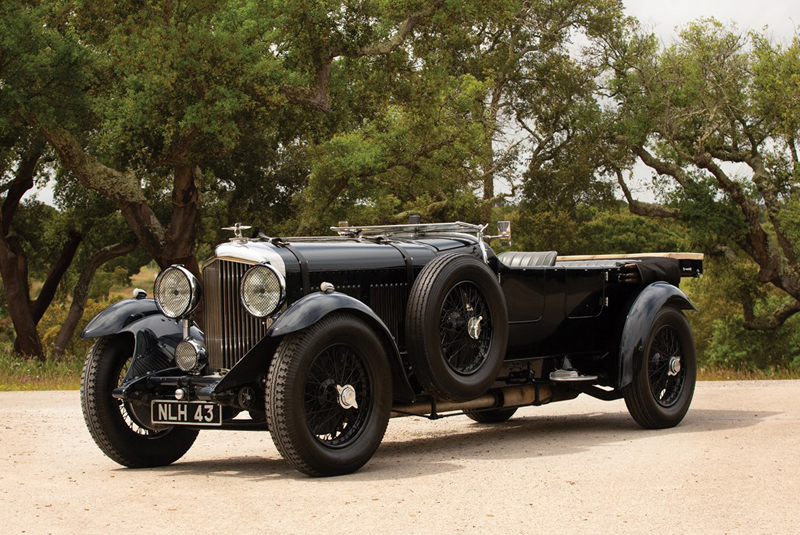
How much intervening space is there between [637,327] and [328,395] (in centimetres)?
323

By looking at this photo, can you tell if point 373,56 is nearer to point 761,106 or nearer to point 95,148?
point 95,148

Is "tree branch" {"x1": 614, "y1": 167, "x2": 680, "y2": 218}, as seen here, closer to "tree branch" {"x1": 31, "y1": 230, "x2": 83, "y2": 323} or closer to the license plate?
"tree branch" {"x1": 31, "y1": 230, "x2": 83, "y2": 323}

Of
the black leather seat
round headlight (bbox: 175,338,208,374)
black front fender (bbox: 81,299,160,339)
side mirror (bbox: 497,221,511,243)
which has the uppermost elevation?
side mirror (bbox: 497,221,511,243)

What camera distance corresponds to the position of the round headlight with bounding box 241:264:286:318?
252 inches

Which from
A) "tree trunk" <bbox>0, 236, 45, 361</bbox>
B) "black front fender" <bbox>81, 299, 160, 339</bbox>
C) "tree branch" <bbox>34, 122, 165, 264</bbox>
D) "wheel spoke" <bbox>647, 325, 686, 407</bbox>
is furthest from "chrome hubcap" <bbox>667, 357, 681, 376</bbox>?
"tree trunk" <bbox>0, 236, 45, 361</bbox>

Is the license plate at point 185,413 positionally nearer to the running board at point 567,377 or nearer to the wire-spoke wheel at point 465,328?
the wire-spoke wheel at point 465,328

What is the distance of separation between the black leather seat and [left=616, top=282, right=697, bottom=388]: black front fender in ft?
2.61

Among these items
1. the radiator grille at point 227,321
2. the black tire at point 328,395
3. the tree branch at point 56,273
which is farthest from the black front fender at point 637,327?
the tree branch at point 56,273

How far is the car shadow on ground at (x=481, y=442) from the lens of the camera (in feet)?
21.5

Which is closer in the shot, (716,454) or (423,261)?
(716,454)

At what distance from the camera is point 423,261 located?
7.46 metres

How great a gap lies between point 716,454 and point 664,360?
206cm

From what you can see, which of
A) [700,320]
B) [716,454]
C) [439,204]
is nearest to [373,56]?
[439,204]

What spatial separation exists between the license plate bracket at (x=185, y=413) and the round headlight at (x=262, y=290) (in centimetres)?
65
